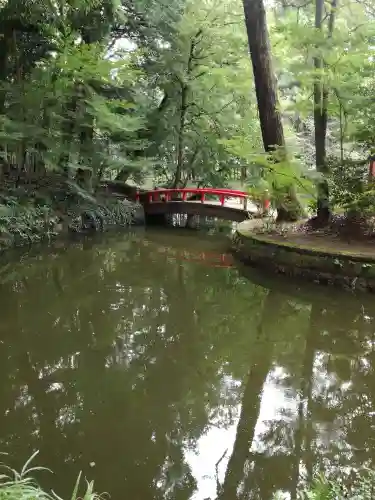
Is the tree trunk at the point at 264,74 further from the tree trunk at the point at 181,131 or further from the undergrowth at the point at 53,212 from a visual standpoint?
the undergrowth at the point at 53,212

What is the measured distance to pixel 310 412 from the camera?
3818 millimetres

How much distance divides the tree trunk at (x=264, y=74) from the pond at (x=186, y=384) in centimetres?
288

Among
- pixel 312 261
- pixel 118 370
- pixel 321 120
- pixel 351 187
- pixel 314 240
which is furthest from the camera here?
pixel 321 120

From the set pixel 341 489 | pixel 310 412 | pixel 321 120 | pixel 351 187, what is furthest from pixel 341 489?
pixel 321 120

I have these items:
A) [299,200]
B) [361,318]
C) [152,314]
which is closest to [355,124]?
[299,200]

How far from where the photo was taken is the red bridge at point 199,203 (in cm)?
1284

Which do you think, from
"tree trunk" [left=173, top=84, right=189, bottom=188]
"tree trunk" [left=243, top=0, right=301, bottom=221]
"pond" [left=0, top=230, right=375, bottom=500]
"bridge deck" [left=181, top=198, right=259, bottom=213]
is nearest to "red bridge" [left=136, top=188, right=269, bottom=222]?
"bridge deck" [left=181, top=198, right=259, bottom=213]

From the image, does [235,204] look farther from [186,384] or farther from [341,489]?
[341,489]

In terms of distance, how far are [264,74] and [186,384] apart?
6.68m

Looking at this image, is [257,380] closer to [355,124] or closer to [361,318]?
[361,318]

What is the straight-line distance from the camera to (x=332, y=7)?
8.16m

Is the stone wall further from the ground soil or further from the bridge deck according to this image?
the bridge deck

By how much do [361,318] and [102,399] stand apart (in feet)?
12.2

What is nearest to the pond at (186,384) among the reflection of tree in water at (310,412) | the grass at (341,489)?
the reflection of tree in water at (310,412)
